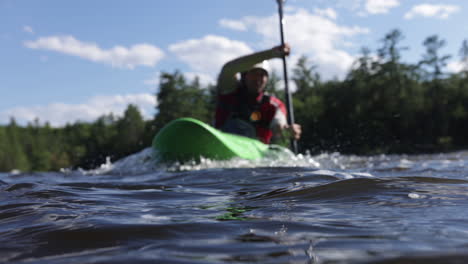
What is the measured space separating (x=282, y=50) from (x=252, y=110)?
4.34ft

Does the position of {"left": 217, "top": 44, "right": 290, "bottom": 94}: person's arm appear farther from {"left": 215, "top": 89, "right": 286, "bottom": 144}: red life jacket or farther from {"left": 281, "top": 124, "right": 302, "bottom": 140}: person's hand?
{"left": 281, "top": 124, "right": 302, "bottom": 140}: person's hand

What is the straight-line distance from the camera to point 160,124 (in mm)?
39625

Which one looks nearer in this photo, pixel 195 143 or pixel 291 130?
pixel 195 143

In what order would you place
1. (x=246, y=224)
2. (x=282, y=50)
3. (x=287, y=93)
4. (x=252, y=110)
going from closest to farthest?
1. (x=246, y=224)
2. (x=252, y=110)
3. (x=282, y=50)
4. (x=287, y=93)

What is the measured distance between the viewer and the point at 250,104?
6.84m

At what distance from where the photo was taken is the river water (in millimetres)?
1073

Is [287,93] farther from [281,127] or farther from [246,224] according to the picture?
[246,224]

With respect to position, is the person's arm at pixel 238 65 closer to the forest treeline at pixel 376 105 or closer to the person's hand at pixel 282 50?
the person's hand at pixel 282 50

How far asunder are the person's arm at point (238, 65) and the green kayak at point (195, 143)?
1.71 metres

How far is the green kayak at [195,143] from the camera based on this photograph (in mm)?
5219

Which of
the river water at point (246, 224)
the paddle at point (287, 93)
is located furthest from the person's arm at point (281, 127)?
the river water at point (246, 224)

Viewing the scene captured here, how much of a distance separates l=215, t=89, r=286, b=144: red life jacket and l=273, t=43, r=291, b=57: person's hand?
839mm

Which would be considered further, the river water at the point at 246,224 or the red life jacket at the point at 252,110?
the red life jacket at the point at 252,110

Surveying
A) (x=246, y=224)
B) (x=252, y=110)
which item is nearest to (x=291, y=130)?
(x=252, y=110)
